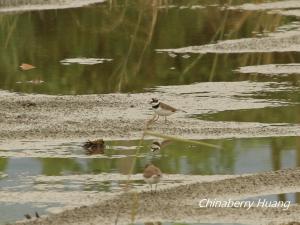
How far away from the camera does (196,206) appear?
8180mm

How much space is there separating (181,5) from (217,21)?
2.09m

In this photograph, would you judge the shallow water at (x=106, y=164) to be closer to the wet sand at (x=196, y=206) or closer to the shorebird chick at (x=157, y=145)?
the shorebird chick at (x=157, y=145)

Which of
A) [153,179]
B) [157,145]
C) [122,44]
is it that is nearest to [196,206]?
[153,179]

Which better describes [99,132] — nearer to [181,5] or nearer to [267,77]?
[267,77]

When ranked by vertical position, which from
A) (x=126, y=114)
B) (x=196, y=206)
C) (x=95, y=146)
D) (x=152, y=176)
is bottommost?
(x=126, y=114)

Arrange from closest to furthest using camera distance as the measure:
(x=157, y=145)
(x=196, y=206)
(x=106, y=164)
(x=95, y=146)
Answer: (x=196, y=206), (x=106, y=164), (x=95, y=146), (x=157, y=145)

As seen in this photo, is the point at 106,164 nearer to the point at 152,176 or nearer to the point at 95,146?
the point at 95,146

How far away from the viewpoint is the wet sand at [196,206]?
7.86 m

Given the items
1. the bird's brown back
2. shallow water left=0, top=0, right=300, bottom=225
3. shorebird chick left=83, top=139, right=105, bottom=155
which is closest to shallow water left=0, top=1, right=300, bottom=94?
shallow water left=0, top=0, right=300, bottom=225

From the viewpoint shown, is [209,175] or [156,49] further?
[156,49]

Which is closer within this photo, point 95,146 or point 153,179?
point 153,179

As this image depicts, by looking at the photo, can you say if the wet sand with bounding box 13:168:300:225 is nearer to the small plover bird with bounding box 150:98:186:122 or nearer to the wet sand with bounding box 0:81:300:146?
the wet sand with bounding box 0:81:300:146

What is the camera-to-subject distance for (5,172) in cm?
950

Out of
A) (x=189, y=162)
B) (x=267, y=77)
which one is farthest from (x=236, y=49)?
(x=189, y=162)
